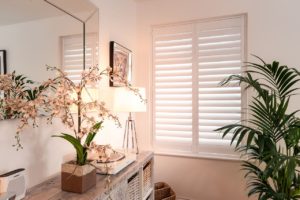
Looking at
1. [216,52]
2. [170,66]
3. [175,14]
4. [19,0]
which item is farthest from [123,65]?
[19,0]

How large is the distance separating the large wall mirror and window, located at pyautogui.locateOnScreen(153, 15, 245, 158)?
1070 mm

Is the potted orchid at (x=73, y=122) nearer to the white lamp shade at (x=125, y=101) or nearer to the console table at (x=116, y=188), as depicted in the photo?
the console table at (x=116, y=188)

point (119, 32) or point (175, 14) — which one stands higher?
point (175, 14)

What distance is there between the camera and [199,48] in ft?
8.19

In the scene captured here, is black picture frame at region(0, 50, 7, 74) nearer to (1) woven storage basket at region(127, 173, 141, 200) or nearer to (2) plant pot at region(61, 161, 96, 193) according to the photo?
(2) plant pot at region(61, 161, 96, 193)

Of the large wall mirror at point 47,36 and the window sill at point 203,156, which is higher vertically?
the large wall mirror at point 47,36

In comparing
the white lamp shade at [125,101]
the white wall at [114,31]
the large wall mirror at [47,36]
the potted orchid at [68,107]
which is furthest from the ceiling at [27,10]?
the white lamp shade at [125,101]

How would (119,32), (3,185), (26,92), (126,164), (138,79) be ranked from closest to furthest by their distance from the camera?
(3,185), (26,92), (126,164), (119,32), (138,79)

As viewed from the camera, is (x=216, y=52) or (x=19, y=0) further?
(x=216, y=52)

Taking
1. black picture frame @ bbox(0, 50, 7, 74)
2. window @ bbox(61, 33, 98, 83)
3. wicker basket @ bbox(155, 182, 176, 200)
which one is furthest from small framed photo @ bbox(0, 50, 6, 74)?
wicker basket @ bbox(155, 182, 176, 200)

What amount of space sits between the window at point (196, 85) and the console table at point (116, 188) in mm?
741

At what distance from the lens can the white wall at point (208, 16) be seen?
2.21 metres

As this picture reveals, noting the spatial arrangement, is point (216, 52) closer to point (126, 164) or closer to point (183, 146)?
point (183, 146)

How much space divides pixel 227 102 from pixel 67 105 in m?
1.88
